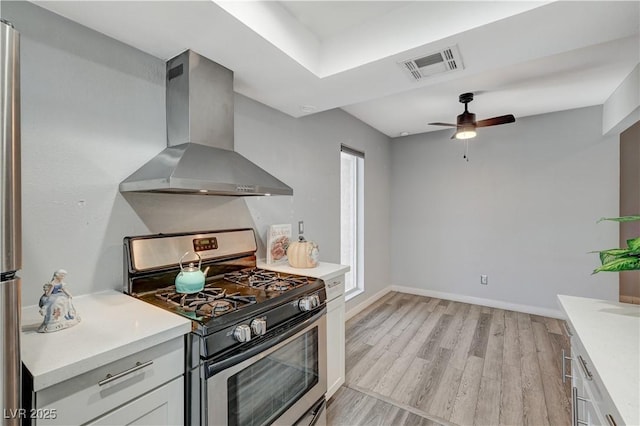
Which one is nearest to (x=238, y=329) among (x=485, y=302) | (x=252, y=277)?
(x=252, y=277)

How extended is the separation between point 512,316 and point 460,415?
227 centimetres

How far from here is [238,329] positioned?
1.25m

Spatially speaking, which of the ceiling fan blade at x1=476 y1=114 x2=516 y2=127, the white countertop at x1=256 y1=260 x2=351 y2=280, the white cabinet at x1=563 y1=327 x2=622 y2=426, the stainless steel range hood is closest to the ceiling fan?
the ceiling fan blade at x1=476 y1=114 x2=516 y2=127

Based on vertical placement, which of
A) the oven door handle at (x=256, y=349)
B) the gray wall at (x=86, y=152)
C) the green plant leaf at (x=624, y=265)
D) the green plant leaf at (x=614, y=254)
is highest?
the gray wall at (x=86, y=152)

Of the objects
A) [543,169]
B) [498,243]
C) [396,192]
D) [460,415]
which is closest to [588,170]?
[543,169]

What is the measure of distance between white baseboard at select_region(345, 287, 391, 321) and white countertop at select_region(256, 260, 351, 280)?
1651 mm

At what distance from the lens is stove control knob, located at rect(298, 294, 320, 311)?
1604 millimetres

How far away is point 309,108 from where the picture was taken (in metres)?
2.51

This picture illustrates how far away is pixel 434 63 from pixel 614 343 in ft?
5.35

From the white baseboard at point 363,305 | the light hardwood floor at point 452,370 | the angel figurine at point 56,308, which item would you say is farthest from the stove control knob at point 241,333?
the white baseboard at point 363,305

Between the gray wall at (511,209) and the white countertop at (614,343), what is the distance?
104 inches

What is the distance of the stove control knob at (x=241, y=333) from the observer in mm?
1241

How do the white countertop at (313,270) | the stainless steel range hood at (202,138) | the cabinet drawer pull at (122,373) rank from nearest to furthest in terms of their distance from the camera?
the cabinet drawer pull at (122,373)
the stainless steel range hood at (202,138)
the white countertop at (313,270)

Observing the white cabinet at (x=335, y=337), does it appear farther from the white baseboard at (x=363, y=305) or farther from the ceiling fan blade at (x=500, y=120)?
the ceiling fan blade at (x=500, y=120)
